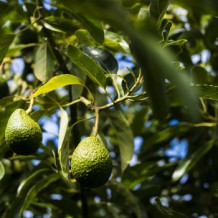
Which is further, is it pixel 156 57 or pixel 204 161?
pixel 204 161

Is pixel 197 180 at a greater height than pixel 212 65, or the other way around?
pixel 212 65

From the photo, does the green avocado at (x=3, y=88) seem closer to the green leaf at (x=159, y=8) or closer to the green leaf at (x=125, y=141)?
the green leaf at (x=125, y=141)

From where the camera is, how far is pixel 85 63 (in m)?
1.35

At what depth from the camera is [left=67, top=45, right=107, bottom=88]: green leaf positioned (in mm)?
1321

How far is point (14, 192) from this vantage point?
7.57 feet

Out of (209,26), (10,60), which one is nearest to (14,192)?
(10,60)

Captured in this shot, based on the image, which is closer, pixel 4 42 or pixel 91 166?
pixel 91 166

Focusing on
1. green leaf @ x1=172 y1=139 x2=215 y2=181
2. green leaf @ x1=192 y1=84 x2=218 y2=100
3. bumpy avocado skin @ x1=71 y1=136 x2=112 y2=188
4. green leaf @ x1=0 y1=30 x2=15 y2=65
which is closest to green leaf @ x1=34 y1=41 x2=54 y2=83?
green leaf @ x1=0 y1=30 x2=15 y2=65

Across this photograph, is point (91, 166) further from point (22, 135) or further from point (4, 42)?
point (4, 42)

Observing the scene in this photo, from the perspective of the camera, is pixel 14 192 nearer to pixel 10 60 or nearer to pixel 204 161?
pixel 10 60

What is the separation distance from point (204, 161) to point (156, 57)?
87.2 inches

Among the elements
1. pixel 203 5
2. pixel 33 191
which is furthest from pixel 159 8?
pixel 33 191

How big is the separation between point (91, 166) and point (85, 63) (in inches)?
12.0

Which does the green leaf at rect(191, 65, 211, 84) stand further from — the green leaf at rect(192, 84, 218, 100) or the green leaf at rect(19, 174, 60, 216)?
the green leaf at rect(19, 174, 60, 216)
